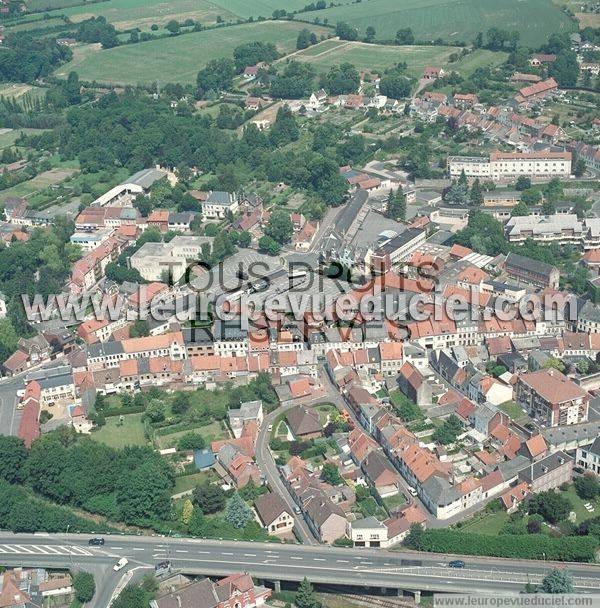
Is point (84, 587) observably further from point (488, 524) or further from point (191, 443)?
point (488, 524)

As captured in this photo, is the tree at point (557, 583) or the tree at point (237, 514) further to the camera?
the tree at point (237, 514)

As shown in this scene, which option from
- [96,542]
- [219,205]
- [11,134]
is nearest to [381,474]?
[96,542]

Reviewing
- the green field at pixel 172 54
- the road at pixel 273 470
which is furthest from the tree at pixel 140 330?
the green field at pixel 172 54

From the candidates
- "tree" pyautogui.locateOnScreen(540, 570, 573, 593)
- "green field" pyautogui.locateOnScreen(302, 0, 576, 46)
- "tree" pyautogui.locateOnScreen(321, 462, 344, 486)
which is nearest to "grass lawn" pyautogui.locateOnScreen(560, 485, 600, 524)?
"tree" pyautogui.locateOnScreen(540, 570, 573, 593)

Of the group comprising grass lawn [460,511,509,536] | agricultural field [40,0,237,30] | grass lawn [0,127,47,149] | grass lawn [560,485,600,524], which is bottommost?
grass lawn [560,485,600,524]

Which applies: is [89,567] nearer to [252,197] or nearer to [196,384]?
[196,384]

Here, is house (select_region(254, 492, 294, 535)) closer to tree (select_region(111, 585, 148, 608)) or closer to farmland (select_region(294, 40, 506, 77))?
tree (select_region(111, 585, 148, 608))

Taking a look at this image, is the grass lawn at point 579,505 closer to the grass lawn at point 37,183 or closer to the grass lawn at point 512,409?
the grass lawn at point 512,409
